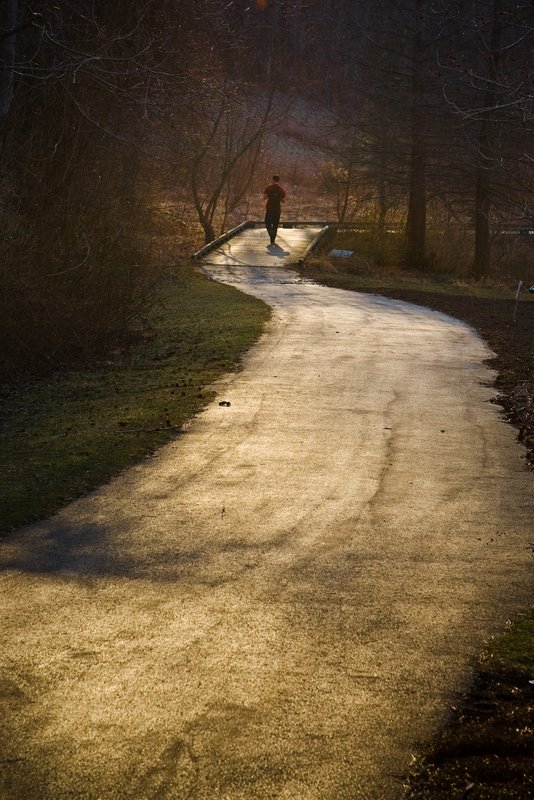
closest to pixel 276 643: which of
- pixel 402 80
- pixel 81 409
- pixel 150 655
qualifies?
pixel 150 655

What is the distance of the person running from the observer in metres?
35.9

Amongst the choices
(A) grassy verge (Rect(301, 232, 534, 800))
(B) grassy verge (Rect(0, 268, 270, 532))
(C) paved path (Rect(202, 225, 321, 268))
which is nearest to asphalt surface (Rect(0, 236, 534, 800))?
(A) grassy verge (Rect(301, 232, 534, 800))

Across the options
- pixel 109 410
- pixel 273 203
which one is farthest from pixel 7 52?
pixel 273 203

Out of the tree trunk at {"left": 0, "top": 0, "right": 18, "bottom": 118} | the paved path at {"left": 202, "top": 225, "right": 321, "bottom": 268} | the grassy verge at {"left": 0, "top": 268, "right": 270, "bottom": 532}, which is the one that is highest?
the tree trunk at {"left": 0, "top": 0, "right": 18, "bottom": 118}

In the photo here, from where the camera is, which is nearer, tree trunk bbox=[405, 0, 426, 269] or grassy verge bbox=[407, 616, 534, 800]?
grassy verge bbox=[407, 616, 534, 800]

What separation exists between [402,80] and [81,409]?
28535 millimetres

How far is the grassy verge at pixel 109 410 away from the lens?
891 cm

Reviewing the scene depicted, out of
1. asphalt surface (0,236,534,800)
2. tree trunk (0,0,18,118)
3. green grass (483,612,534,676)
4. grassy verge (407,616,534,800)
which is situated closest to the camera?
grassy verge (407,616,534,800)

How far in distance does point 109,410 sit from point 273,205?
2509 centimetres

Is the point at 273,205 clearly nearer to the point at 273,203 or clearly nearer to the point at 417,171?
the point at 273,203

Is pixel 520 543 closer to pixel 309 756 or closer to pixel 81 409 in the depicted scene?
pixel 309 756

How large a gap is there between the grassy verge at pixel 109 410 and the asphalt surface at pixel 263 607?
0.36m

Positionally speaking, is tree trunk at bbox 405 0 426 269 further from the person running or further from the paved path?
the person running

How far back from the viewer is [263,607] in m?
5.89
